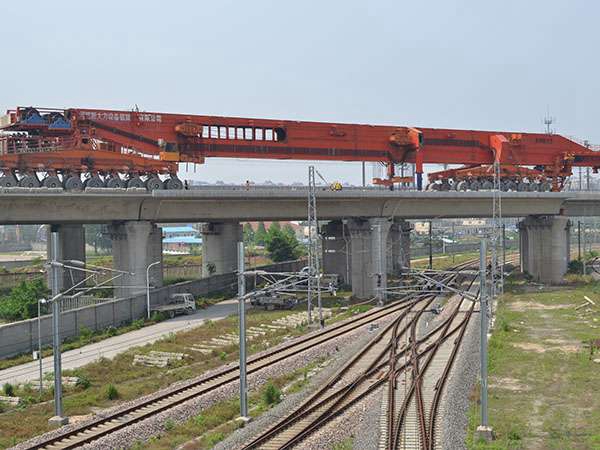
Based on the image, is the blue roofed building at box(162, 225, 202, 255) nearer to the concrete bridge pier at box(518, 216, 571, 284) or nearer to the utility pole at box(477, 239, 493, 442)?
the concrete bridge pier at box(518, 216, 571, 284)

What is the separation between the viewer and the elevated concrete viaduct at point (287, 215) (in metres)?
44.2

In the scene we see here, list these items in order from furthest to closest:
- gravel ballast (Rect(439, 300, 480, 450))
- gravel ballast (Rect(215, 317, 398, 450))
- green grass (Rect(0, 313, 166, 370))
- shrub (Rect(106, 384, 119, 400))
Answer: green grass (Rect(0, 313, 166, 370)), shrub (Rect(106, 384, 119, 400)), gravel ballast (Rect(439, 300, 480, 450)), gravel ballast (Rect(215, 317, 398, 450))

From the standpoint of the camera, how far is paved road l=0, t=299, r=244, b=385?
30.5 metres

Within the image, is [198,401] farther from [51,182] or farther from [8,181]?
[8,181]

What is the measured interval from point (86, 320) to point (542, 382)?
26386 millimetres

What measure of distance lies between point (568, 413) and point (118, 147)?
36207mm

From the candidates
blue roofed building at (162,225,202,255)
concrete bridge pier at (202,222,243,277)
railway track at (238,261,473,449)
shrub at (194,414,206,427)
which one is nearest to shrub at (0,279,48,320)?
railway track at (238,261,473,449)

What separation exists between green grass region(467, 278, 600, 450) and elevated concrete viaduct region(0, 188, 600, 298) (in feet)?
30.3

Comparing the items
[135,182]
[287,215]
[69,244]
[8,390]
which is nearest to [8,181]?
[135,182]

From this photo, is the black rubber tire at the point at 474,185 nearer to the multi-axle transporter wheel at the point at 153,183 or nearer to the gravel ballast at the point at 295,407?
the multi-axle transporter wheel at the point at 153,183

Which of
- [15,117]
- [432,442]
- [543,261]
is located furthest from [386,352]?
[543,261]

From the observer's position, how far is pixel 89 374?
29.4m

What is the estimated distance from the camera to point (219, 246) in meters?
66.6

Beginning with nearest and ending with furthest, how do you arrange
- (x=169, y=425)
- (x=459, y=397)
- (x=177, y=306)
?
(x=169, y=425) < (x=459, y=397) < (x=177, y=306)
